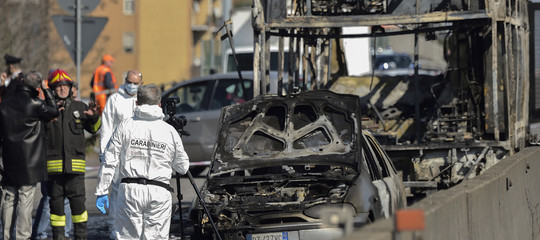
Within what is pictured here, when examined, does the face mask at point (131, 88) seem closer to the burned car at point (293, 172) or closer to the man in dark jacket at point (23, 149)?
the man in dark jacket at point (23, 149)

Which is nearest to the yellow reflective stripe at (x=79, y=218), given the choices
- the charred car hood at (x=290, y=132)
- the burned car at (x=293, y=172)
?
the burned car at (x=293, y=172)

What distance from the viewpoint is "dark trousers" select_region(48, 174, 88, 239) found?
11273 millimetres

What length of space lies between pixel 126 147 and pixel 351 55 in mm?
18905

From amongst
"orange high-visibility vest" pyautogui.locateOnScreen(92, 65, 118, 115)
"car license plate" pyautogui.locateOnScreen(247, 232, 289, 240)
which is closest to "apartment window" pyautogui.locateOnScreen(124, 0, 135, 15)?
"orange high-visibility vest" pyautogui.locateOnScreen(92, 65, 118, 115)

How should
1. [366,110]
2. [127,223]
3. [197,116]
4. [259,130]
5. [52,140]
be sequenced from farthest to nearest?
1. [197,116]
2. [366,110]
3. [52,140]
4. [259,130]
5. [127,223]

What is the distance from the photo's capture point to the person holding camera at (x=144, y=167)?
8266 mm

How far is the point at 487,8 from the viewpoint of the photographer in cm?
1327

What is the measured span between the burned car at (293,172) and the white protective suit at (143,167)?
25.1 inches

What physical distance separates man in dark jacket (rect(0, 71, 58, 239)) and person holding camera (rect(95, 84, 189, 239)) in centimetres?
261

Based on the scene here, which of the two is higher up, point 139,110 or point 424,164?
point 139,110

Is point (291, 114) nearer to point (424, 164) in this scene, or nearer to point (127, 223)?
point (127, 223)

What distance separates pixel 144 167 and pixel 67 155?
3.26 m

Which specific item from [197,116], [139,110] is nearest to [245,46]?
[197,116]

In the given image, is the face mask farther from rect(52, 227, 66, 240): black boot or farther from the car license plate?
the car license plate
